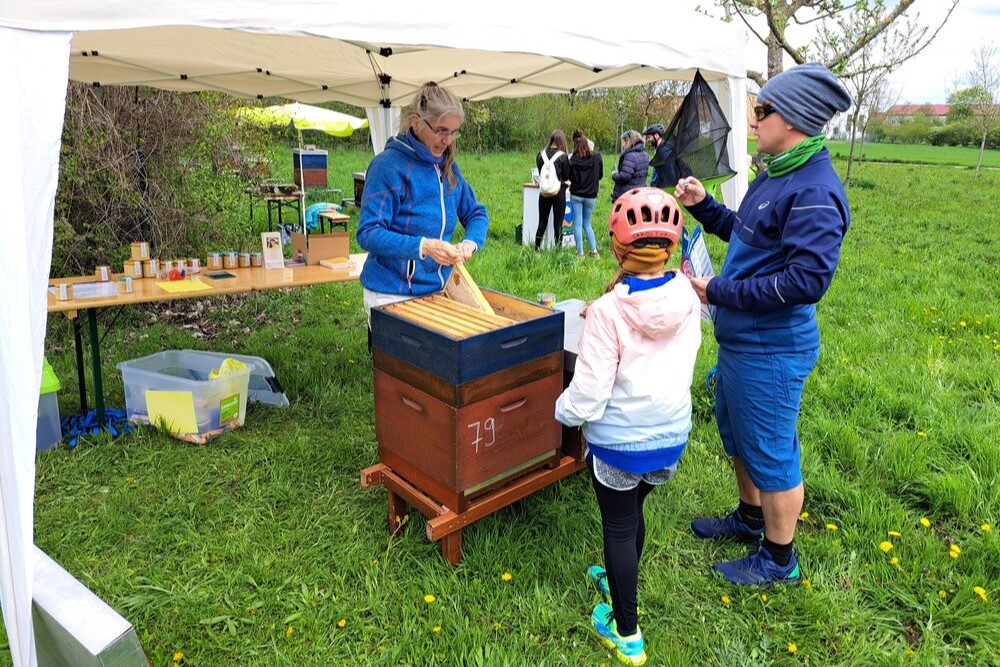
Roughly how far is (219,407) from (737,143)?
3479mm

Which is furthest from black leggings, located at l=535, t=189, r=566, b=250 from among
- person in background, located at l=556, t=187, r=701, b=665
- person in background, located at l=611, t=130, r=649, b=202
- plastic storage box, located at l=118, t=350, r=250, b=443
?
person in background, located at l=556, t=187, r=701, b=665

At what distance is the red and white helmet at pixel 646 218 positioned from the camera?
2.07 metres

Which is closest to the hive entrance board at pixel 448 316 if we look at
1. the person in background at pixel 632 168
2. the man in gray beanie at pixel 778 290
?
the man in gray beanie at pixel 778 290

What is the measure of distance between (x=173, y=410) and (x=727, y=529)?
3.20 metres

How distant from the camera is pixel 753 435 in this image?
8.43 ft

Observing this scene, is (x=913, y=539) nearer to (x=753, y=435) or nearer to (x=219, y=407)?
(x=753, y=435)

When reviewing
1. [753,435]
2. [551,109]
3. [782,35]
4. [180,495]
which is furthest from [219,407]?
[551,109]

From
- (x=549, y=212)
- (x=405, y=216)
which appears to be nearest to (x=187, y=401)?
(x=405, y=216)

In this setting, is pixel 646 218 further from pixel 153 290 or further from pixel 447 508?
pixel 153 290

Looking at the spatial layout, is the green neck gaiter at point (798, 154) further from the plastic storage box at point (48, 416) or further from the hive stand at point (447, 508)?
the plastic storage box at point (48, 416)

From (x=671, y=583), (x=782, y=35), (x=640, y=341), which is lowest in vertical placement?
(x=671, y=583)

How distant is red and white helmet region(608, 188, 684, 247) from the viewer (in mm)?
2068

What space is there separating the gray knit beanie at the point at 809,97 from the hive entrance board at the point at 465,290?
54.0 inches

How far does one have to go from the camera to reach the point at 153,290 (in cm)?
430
